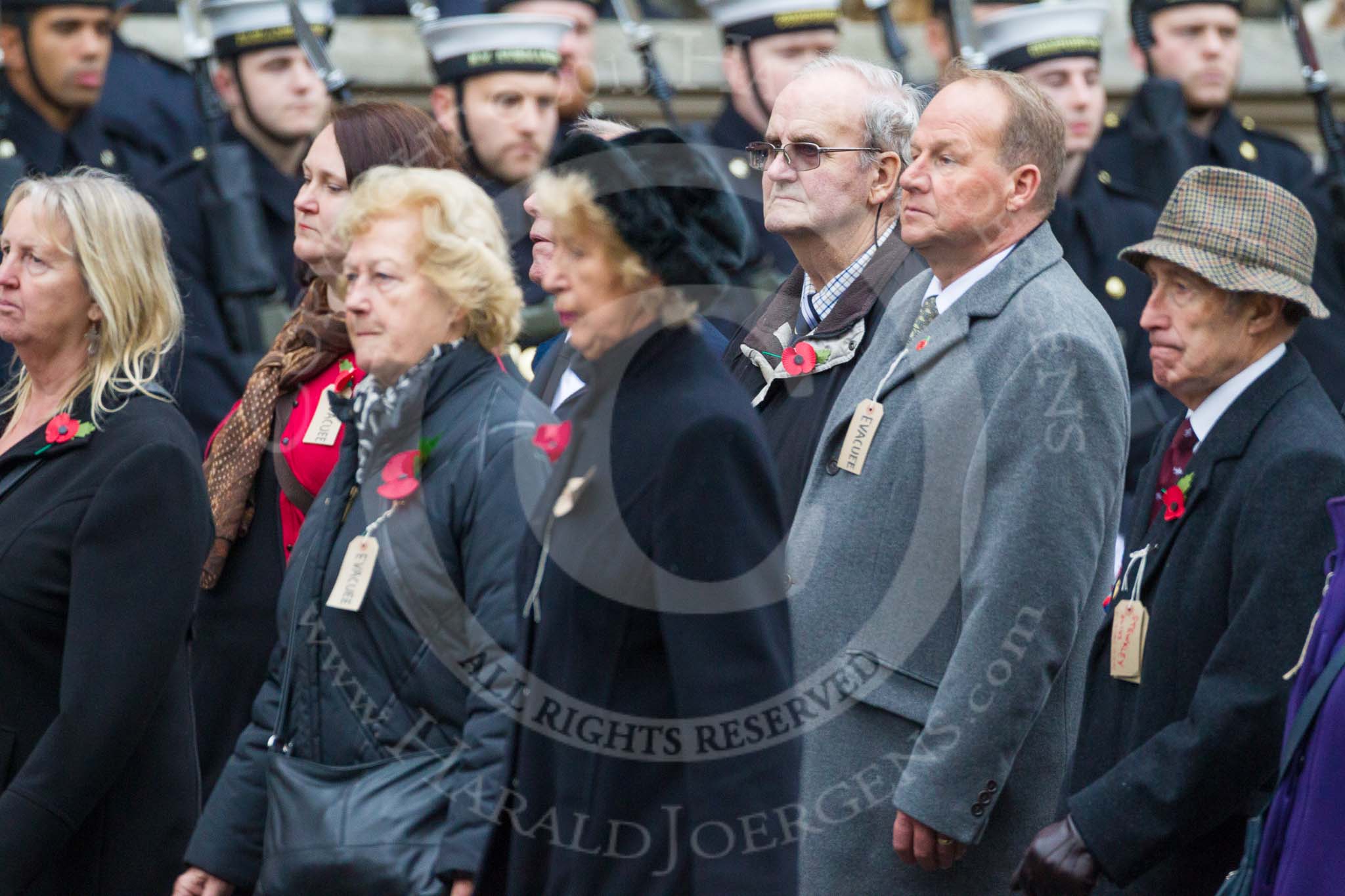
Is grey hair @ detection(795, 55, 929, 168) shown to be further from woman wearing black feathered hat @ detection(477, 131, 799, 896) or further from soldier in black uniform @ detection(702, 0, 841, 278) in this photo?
soldier in black uniform @ detection(702, 0, 841, 278)

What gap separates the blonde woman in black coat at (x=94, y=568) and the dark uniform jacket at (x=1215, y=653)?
1646 millimetres

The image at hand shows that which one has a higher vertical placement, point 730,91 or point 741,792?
point 730,91

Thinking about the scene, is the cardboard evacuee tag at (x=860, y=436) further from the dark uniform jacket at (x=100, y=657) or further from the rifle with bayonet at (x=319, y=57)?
the rifle with bayonet at (x=319, y=57)

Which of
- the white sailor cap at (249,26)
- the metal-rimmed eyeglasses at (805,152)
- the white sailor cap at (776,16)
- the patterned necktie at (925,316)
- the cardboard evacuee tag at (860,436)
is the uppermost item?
the white sailor cap at (249,26)

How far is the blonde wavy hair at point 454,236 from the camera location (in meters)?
3.76

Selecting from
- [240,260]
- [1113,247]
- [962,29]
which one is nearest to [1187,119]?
[962,29]

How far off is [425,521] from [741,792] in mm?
964

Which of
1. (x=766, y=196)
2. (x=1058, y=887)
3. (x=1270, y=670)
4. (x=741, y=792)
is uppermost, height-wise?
(x=766, y=196)

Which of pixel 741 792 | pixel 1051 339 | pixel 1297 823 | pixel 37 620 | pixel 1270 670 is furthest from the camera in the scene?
pixel 37 620

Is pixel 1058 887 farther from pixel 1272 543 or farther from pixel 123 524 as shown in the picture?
pixel 123 524

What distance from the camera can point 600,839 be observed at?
9.68 feet

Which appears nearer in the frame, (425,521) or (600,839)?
(600,839)

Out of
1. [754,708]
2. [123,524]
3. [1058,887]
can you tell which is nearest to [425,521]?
[123,524]

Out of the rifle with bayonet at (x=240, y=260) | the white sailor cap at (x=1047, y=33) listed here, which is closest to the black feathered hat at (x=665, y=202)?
the rifle with bayonet at (x=240, y=260)
